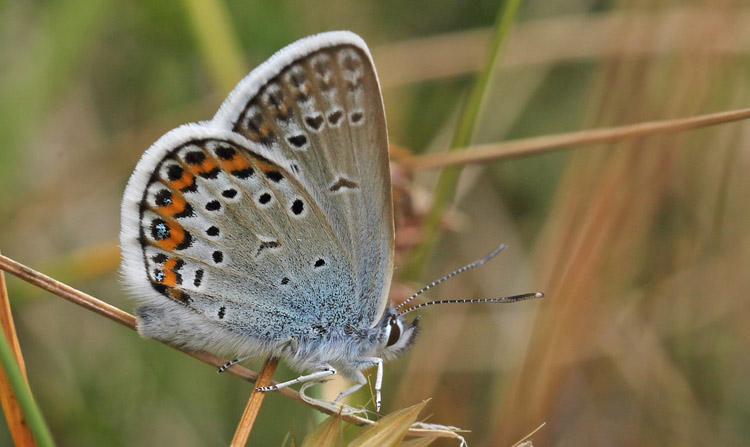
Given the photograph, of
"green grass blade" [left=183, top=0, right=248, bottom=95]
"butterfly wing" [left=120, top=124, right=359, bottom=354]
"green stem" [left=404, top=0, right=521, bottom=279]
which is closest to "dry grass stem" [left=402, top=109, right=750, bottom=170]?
"green stem" [left=404, top=0, right=521, bottom=279]

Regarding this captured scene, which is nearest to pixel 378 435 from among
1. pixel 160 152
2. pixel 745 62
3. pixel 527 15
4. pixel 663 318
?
pixel 160 152

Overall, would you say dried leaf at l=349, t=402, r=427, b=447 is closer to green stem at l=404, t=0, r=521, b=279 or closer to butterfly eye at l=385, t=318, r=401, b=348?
butterfly eye at l=385, t=318, r=401, b=348

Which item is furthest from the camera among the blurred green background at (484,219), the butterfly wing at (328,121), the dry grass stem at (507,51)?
the dry grass stem at (507,51)

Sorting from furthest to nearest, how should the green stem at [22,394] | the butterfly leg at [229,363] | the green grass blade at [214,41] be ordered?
the green grass blade at [214,41], the butterfly leg at [229,363], the green stem at [22,394]

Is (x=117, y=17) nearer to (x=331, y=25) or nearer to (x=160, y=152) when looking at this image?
(x=331, y=25)

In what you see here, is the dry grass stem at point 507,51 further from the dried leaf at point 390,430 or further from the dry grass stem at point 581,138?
the dried leaf at point 390,430

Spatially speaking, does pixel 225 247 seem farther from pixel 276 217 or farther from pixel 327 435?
pixel 327 435

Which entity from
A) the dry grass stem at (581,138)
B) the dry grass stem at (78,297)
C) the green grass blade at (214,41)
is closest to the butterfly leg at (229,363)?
the dry grass stem at (78,297)
